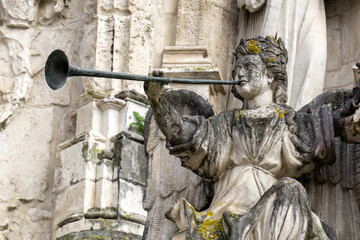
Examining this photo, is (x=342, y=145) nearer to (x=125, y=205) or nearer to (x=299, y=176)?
(x=299, y=176)

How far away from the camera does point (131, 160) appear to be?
35.4ft

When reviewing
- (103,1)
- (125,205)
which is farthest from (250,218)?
(103,1)

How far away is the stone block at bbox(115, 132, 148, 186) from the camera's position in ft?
35.2

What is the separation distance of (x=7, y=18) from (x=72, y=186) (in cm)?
157

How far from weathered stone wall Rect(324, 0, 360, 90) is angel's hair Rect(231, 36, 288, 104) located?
1.61 meters

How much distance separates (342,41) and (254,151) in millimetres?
2274

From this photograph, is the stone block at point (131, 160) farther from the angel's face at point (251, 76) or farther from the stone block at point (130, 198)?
the angel's face at point (251, 76)

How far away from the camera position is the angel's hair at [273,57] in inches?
369

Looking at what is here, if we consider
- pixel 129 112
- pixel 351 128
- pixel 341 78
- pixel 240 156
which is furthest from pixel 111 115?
pixel 351 128

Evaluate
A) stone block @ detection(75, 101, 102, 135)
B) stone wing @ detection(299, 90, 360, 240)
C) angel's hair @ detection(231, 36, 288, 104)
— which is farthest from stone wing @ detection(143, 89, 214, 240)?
stone block @ detection(75, 101, 102, 135)

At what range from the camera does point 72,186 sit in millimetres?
10773

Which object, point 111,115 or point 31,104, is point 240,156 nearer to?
point 111,115

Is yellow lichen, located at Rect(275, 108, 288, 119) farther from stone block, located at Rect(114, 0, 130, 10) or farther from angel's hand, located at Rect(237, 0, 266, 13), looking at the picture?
stone block, located at Rect(114, 0, 130, 10)

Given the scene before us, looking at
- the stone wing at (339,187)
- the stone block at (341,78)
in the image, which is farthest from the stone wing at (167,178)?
the stone block at (341,78)
